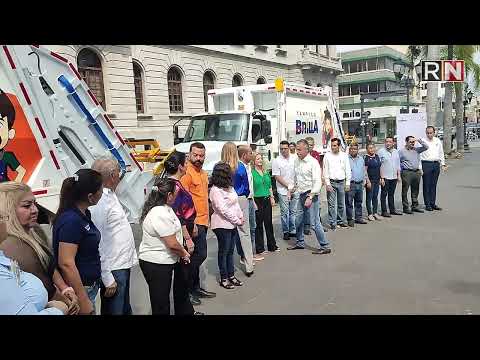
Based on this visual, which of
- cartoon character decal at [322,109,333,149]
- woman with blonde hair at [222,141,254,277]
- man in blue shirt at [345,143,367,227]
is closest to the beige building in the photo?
cartoon character decal at [322,109,333,149]

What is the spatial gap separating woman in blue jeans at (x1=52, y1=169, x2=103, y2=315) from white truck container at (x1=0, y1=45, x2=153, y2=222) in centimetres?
202

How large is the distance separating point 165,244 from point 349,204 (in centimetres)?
547

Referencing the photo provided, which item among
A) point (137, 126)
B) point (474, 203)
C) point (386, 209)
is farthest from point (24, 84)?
point (137, 126)

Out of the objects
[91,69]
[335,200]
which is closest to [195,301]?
[335,200]

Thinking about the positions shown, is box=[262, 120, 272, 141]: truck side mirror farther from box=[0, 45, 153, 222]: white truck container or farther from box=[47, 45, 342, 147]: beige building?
box=[47, 45, 342, 147]: beige building

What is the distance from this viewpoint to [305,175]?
6.91 metres

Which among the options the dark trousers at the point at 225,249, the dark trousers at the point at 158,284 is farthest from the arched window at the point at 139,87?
the dark trousers at the point at 158,284

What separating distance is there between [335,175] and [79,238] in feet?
19.5

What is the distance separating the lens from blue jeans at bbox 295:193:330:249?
6582 millimetres

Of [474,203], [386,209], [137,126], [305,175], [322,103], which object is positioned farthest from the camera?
[137,126]

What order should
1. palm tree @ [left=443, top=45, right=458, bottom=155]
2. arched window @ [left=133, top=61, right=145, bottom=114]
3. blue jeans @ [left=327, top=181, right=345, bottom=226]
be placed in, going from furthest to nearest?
1. palm tree @ [left=443, top=45, right=458, bottom=155]
2. arched window @ [left=133, top=61, right=145, bottom=114]
3. blue jeans @ [left=327, top=181, right=345, bottom=226]

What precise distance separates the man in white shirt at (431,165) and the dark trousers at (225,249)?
5947 millimetres

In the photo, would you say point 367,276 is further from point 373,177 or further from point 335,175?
point 373,177
